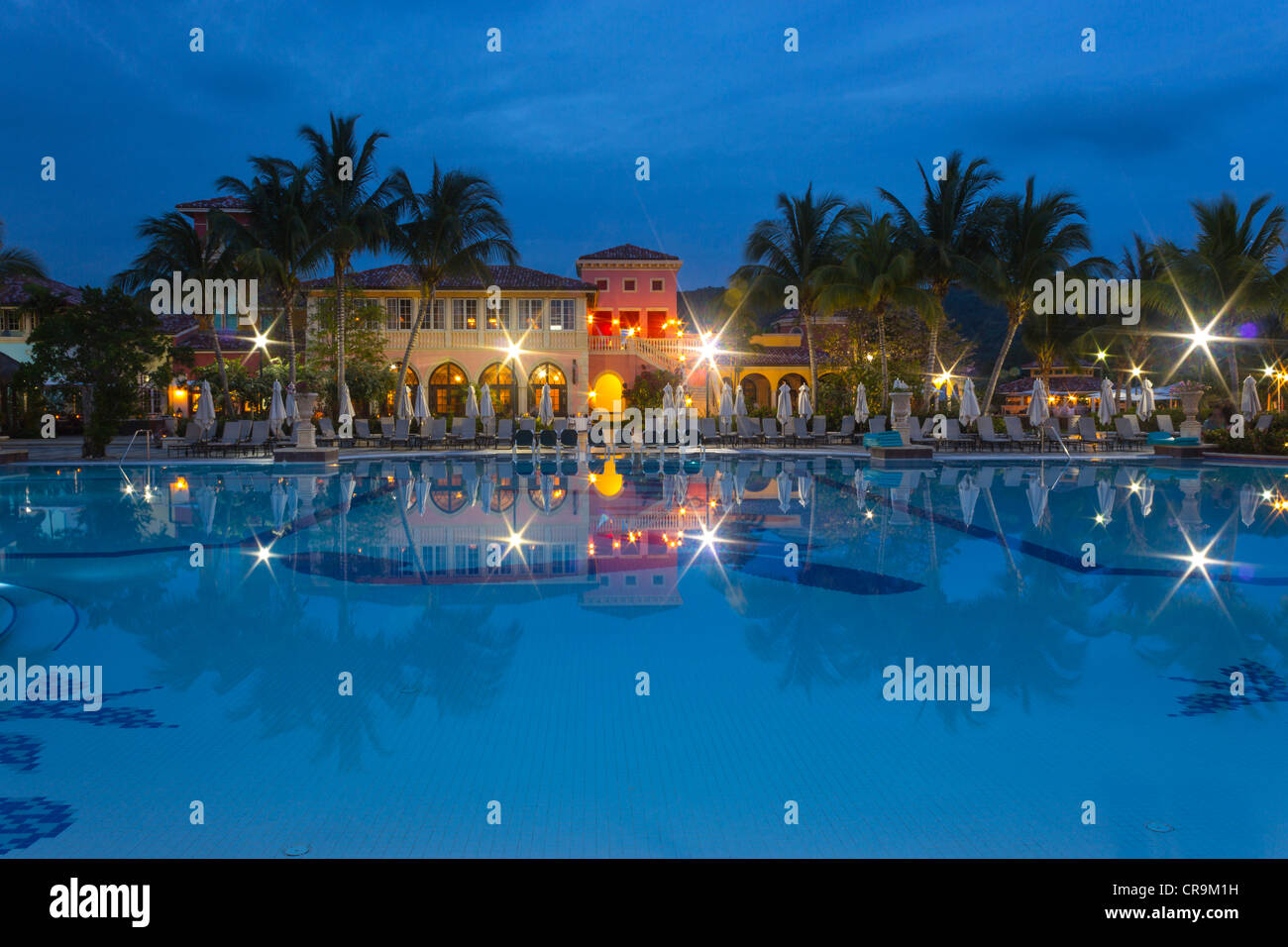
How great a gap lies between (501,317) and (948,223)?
17155mm

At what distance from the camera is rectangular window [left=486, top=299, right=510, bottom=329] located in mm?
35750

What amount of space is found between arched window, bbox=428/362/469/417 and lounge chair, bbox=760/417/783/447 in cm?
1342

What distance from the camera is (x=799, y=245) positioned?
2894 cm

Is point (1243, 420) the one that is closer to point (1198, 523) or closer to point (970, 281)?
point (970, 281)

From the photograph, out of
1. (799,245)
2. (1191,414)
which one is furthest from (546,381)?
(1191,414)

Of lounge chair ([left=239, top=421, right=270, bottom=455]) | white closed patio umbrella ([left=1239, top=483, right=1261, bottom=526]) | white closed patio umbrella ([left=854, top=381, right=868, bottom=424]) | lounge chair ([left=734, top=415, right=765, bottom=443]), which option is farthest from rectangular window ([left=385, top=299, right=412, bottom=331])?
white closed patio umbrella ([left=1239, top=483, right=1261, bottom=526])

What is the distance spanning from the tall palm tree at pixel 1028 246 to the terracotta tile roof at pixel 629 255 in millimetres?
16446

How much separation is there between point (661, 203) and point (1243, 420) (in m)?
49.3

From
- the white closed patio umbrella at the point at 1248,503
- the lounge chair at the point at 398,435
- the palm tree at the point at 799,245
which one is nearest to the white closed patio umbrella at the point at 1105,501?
the white closed patio umbrella at the point at 1248,503

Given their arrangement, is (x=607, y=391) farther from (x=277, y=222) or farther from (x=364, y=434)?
(x=277, y=222)

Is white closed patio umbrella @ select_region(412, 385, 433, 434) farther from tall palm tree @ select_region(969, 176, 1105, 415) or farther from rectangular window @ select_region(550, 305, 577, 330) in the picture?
tall palm tree @ select_region(969, 176, 1105, 415)

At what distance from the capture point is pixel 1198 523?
1135cm

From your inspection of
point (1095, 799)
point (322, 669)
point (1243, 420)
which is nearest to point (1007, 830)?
point (1095, 799)

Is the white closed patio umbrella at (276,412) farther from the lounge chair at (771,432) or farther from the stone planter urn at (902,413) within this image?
the stone planter urn at (902,413)
